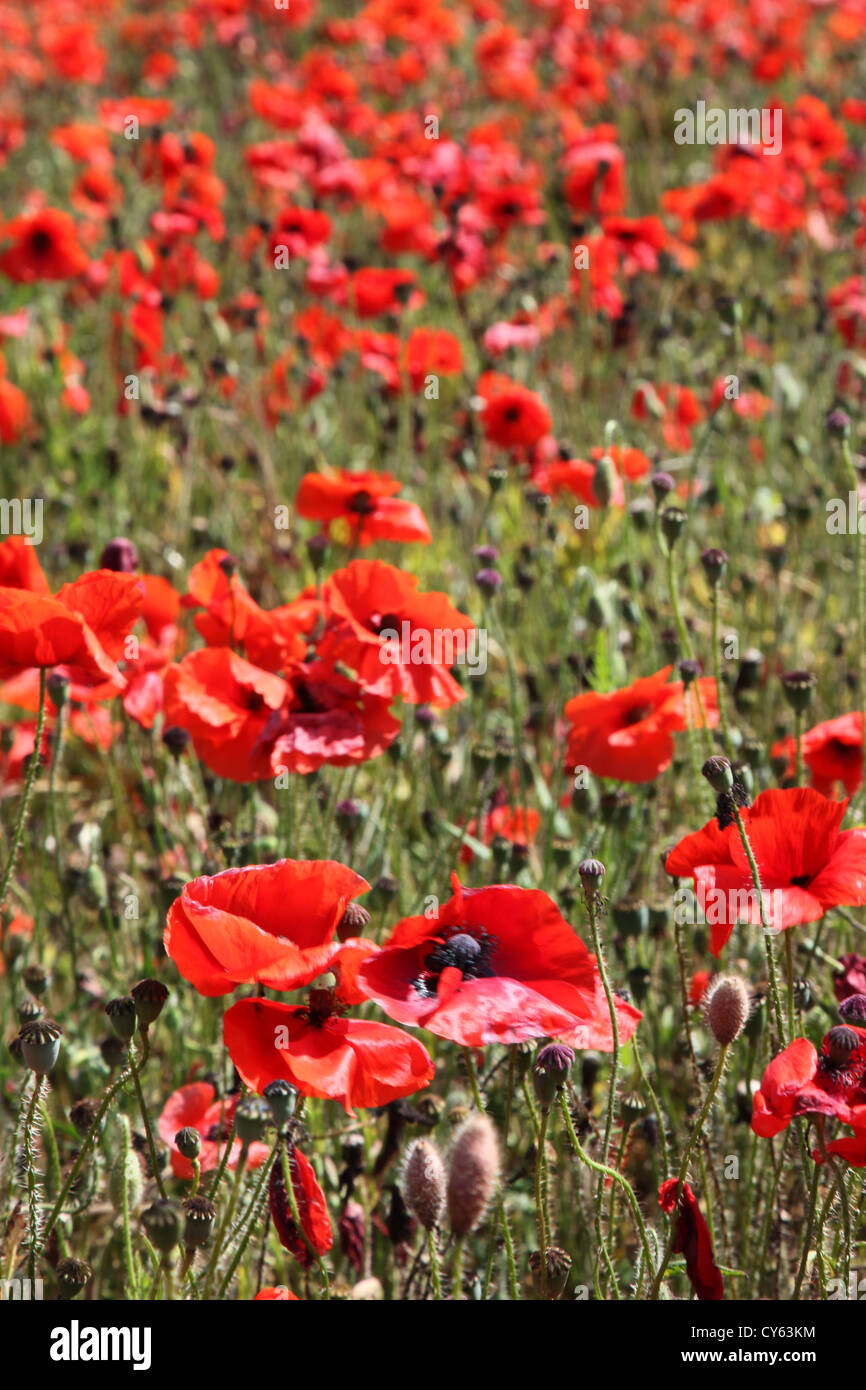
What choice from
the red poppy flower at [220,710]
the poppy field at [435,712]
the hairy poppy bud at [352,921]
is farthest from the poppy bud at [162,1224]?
the red poppy flower at [220,710]

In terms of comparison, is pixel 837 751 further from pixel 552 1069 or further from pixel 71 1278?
pixel 71 1278

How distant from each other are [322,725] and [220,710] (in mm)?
155

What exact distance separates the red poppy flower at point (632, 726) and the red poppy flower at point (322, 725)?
1.07 ft

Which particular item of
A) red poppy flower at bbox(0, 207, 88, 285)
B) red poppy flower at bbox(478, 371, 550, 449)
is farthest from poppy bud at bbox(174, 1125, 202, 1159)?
red poppy flower at bbox(0, 207, 88, 285)

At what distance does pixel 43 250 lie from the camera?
13.2ft

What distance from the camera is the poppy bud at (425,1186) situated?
4.07ft

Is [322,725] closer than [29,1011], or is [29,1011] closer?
[29,1011]

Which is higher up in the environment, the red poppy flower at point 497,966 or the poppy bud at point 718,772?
the poppy bud at point 718,772

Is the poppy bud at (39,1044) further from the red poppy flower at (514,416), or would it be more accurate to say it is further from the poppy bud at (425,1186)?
the red poppy flower at (514,416)

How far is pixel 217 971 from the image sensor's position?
A: 128 cm

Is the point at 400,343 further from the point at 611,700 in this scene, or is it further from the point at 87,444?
the point at 611,700

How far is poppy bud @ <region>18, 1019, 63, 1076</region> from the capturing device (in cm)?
133

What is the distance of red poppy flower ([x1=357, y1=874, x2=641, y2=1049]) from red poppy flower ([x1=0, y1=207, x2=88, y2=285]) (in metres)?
3.10

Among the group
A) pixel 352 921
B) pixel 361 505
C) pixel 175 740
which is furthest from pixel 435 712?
pixel 352 921
